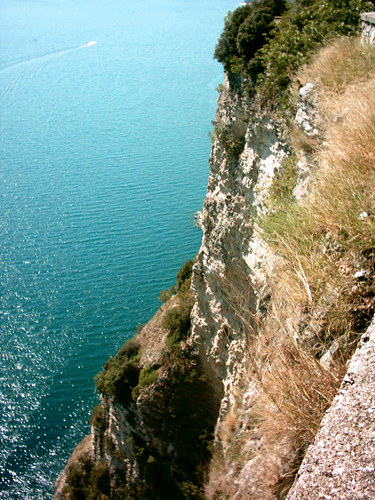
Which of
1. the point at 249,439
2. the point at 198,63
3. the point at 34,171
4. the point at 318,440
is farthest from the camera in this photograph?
the point at 198,63

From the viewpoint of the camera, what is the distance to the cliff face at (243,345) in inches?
190

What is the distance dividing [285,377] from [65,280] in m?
28.2

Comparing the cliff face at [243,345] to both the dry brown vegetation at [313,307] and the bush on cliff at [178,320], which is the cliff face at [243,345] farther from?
the bush on cliff at [178,320]

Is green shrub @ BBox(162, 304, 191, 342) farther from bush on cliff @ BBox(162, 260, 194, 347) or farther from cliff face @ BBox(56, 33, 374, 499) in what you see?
cliff face @ BBox(56, 33, 374, 499)

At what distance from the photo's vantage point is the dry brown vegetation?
4547mm

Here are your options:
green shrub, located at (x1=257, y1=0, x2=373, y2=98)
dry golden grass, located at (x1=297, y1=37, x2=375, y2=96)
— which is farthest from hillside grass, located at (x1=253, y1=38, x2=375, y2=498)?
green shrub, located at (x1=257, y1=0, x2=373, y2=98)

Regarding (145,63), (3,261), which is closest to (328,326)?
(3,261)

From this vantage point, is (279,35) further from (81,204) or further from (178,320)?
(81,204)

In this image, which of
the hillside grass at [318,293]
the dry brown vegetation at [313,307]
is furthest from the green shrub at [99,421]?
the hillside grass at [318,293]

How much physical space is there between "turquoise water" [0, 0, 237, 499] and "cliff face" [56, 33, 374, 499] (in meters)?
4.53

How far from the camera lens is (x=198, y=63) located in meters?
58.8

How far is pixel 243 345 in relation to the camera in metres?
10.8

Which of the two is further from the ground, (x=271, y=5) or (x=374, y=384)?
(x=271, y=5)

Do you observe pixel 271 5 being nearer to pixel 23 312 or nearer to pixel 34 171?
pixel 23 312
